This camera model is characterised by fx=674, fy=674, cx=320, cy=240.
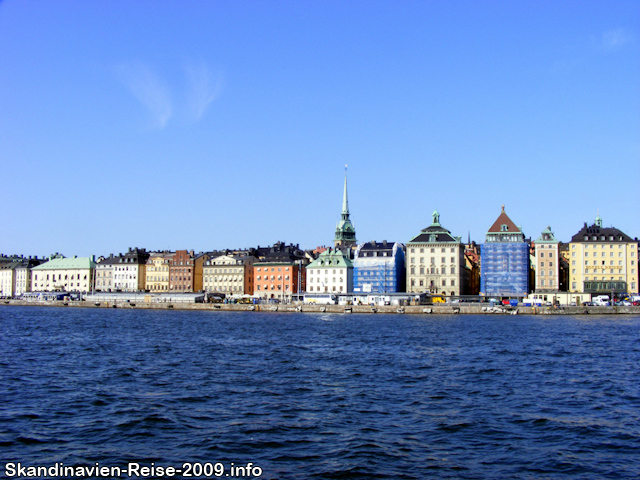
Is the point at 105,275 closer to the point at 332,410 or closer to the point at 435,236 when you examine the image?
the point at 435,236

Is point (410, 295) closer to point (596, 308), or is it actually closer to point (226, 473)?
point (596, 308)

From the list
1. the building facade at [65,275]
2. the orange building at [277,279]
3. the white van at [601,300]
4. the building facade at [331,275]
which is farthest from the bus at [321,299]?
the building facade at [65,275]

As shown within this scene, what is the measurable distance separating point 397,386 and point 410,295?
8743 centimetres

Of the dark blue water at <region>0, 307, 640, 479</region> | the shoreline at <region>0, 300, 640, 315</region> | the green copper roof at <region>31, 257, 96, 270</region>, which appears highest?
the green copper roof at <region>31, 257, 96, 270</region>

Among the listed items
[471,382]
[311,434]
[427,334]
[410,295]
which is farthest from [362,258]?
[311,434]

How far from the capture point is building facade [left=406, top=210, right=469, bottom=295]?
393 feet

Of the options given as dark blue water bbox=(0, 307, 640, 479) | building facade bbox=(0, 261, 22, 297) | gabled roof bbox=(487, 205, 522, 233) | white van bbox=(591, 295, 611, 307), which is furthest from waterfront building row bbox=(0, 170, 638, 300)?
dark blue water bbox=(0, 307, 640, 479)

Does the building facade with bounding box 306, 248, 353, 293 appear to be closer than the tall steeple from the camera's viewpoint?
Yes

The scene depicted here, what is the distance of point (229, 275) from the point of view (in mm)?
139750

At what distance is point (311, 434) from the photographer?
1917 cm

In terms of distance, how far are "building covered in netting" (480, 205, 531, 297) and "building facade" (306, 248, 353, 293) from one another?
25306 millimetres

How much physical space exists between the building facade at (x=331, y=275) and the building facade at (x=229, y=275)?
16378mm

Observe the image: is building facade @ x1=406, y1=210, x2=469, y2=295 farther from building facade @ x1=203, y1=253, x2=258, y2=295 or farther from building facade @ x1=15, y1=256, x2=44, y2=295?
building facade @ x1=15, y1=256, x2=44, y2=295

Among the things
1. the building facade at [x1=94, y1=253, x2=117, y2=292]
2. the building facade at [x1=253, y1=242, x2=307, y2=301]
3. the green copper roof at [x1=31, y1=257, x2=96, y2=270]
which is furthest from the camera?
the green copper roof at [x1=31, y1=257, x2=96, y2=270]
